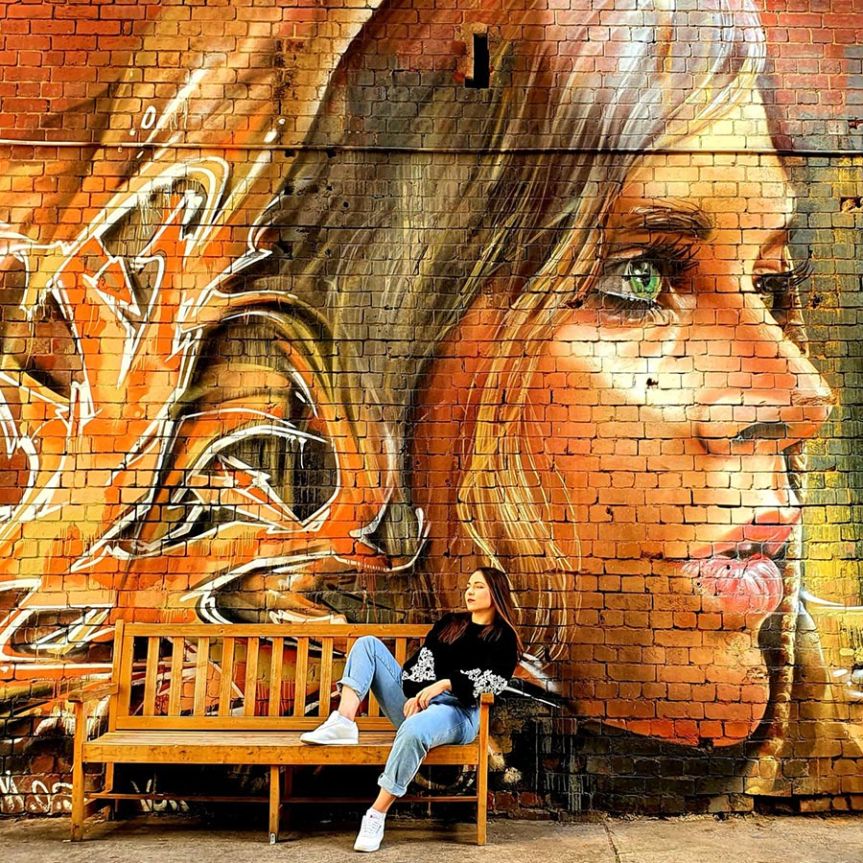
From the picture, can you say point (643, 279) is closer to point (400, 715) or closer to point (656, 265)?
point (656, 265)

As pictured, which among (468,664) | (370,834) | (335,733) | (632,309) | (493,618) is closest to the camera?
(370,834)

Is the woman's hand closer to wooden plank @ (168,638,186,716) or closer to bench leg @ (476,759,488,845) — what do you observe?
bench leg @ (476,759,488,845)

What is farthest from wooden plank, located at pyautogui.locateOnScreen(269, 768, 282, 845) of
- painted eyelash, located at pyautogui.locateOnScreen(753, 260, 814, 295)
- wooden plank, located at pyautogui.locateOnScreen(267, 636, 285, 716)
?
painted eyelash, located at pyautogui.locateOnScreen(753, 260, 814, 295)

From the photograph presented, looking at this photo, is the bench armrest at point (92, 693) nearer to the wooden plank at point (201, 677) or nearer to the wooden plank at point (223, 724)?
the wooden plank at point (223, 724)

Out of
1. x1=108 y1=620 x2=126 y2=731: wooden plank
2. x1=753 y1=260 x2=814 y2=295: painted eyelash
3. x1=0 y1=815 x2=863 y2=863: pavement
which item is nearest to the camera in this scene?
x1=0 y1=815 x2=863 y2=863: pavement

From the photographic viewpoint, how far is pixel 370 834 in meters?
4.79

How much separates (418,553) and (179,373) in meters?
1.73

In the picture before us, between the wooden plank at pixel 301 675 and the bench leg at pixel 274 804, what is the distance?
617mm

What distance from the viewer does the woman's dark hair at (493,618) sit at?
520 cm

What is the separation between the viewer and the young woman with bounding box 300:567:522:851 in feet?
15.8

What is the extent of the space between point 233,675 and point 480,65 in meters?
3.84

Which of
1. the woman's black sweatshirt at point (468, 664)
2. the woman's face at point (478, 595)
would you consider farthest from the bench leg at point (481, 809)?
the woman's face at point (478, 595)

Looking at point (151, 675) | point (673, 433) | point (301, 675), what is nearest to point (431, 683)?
point (301, 675)

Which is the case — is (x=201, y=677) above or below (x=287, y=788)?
above
